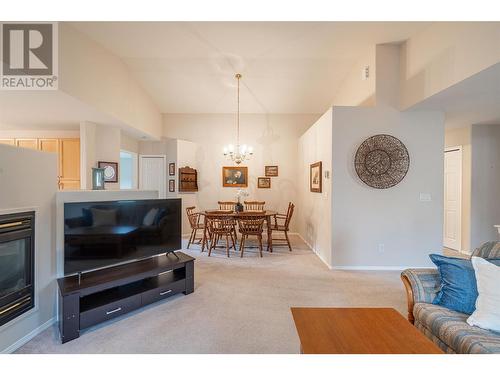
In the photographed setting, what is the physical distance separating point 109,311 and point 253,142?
544cm

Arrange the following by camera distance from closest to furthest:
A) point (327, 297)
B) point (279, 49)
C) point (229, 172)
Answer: point (327, 297), point (279, 49), point (229, 172)

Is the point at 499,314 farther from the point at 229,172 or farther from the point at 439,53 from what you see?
the point at 229,172

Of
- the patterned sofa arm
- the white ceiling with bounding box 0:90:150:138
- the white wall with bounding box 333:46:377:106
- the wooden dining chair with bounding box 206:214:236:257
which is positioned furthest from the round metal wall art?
the white ceiling with bounding box 0:90:150:138

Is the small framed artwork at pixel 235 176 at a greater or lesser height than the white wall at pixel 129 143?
lesser

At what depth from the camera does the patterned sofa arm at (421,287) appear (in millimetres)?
2064

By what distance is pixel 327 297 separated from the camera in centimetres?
304

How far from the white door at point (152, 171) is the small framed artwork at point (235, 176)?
163 cm

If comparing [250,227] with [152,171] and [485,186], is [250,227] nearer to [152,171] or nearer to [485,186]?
[152,171]

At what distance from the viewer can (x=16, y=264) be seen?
7.02 feet

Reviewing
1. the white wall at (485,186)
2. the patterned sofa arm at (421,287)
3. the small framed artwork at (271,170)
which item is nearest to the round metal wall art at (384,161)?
the patterned sofa arm at (421,287)

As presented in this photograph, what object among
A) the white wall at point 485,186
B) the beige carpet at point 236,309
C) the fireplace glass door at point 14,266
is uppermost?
the white wall at point 485,186

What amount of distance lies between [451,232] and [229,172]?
529 centimetres

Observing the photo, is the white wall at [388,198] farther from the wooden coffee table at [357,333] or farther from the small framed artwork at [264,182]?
the small framed artwork at [264,182]
